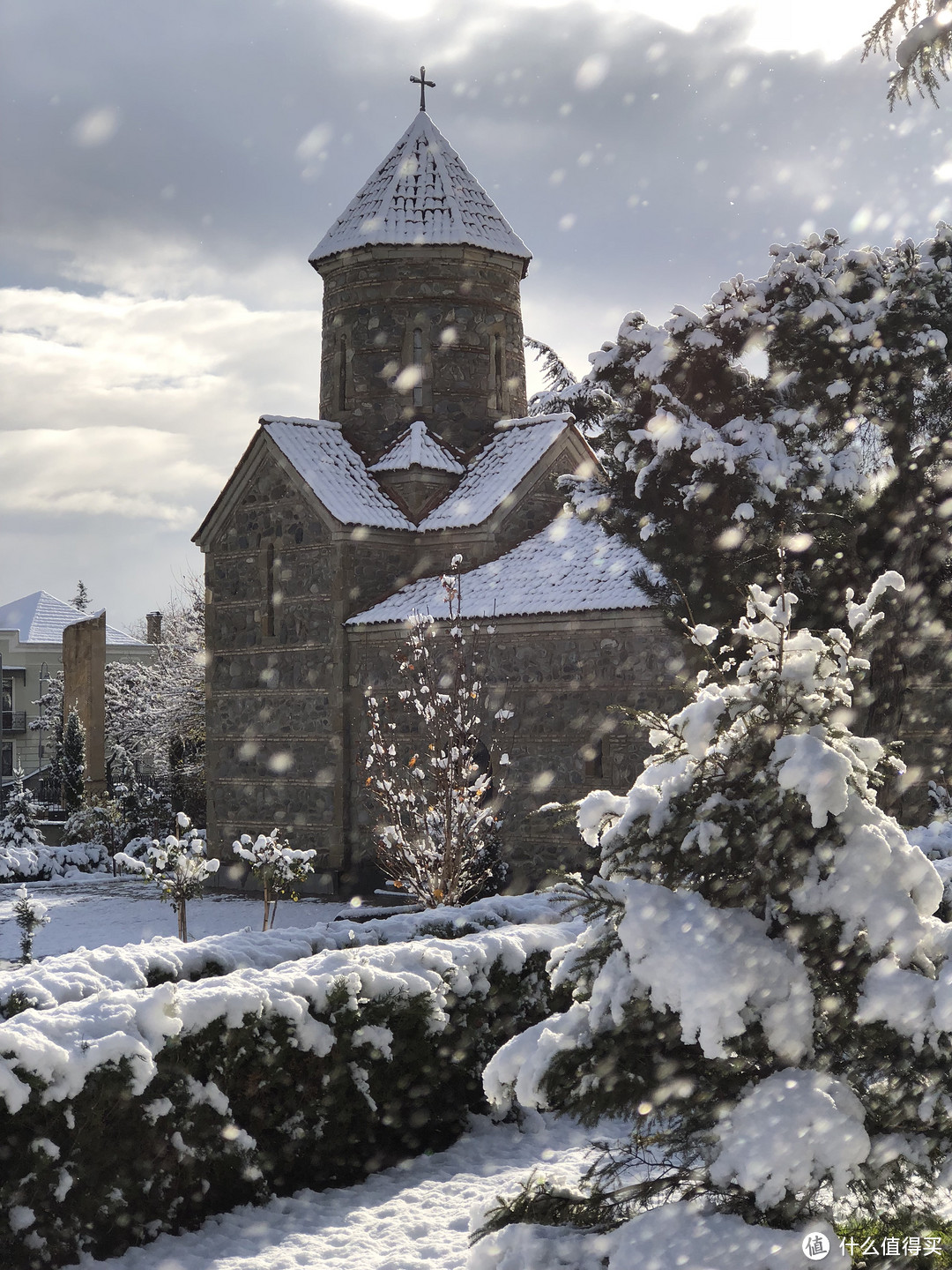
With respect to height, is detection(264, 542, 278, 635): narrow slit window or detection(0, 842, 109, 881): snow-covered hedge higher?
detection(264, 542, 278, 635): narrow slit window

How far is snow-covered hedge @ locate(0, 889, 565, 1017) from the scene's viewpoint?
7418 millimetres

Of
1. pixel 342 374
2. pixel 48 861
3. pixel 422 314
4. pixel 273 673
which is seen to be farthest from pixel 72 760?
pixel 422 314

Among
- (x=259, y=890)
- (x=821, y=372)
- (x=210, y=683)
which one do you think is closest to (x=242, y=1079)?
(x=821, y=372)

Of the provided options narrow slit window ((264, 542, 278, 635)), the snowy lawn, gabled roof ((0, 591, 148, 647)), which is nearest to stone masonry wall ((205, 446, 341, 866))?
narrow slit window ((264, 542, 278, 635))

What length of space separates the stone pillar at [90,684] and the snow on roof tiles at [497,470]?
8.91m

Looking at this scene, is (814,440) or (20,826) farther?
(20,826)

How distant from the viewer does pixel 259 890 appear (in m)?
21.3

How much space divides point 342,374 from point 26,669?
28615 mm

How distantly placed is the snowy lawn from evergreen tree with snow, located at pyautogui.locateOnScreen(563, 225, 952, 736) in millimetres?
7393

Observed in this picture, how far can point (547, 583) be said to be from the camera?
1888 cm

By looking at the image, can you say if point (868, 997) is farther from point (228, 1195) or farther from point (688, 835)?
point (228, 1195)

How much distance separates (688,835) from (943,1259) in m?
2.09

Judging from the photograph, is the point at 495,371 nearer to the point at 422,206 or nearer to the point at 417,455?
the point at 417,455

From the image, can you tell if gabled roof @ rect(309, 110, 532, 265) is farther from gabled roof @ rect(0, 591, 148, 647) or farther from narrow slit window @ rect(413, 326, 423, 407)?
gabled roof @ rect(0, 591, 148, 647)
